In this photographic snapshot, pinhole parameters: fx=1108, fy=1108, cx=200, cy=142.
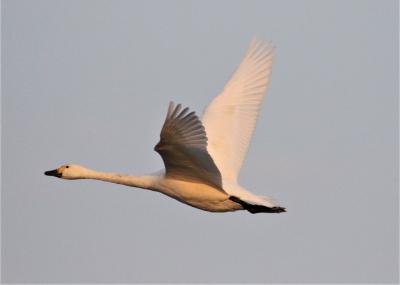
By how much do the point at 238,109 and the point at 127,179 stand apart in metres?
2.64

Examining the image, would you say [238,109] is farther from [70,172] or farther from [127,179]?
[70,172]

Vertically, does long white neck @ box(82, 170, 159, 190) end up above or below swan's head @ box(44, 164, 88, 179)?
below

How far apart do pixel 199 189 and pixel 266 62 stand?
317 cm

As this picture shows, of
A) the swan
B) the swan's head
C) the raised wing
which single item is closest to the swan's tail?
the swan

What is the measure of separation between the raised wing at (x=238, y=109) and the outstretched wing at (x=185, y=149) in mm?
1677

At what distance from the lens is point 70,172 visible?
1814cm

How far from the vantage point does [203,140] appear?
1492 cm

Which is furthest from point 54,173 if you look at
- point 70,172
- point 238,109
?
point 238,109

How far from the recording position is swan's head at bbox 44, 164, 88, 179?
17953 mm

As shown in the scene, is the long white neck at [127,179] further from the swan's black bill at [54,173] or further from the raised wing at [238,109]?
the raised wing at [238,109]

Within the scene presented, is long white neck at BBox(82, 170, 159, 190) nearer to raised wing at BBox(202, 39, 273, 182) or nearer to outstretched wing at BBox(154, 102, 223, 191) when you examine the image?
outstretched wing at BBox(154, 102, 223, 191)

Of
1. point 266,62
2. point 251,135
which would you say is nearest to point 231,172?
point 251,135

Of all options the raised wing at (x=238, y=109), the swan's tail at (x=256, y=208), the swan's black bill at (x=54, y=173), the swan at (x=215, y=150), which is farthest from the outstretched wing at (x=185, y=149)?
the swan's black bill at (x=54, y=173)

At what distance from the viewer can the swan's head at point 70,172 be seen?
18.0 meters
